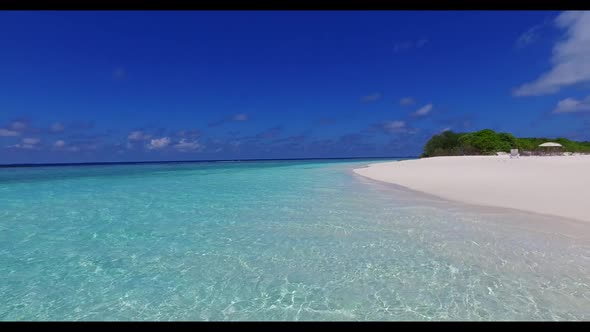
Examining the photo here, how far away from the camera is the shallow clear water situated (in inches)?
151

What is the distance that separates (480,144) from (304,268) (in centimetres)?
6138

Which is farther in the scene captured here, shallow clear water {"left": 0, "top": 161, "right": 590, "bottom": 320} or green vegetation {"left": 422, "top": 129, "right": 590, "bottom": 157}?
green vegetation {"left": 422, "top": 129, "right": 590, "bottom": 157}

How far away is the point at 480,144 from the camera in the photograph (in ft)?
181

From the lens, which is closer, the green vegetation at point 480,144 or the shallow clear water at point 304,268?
the shallow clear water at point 304,268

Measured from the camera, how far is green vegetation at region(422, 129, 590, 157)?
54.6 metres

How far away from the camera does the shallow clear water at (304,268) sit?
3.83m

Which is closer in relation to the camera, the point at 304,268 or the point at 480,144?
the point at 304,268

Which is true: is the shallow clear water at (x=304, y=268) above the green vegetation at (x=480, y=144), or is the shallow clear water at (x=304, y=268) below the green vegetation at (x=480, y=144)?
below

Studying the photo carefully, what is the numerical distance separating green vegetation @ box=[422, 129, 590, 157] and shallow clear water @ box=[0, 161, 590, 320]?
53.8 metres

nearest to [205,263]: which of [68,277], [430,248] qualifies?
[68,277]

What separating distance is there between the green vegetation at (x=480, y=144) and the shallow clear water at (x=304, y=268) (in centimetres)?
5380

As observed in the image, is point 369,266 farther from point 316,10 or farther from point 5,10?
point 5,10

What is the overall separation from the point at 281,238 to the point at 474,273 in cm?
395

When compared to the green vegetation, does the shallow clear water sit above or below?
below
